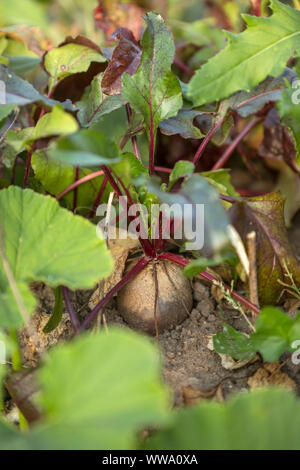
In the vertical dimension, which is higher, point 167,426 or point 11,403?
point 167,426

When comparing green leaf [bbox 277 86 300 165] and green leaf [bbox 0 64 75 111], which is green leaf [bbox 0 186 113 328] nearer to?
green leaf [bbox 0 64 75 111]

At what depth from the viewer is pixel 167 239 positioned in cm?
109

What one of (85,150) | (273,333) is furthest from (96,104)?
(273,333)

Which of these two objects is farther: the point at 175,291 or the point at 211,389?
the point at 175,291

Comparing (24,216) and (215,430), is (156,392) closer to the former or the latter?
(215,430)

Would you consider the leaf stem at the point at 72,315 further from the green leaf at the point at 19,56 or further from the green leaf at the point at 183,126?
the green leaf at the point at 19,56

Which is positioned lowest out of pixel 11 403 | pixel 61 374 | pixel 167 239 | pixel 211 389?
pixel 11 403

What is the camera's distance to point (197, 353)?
3.44 ft

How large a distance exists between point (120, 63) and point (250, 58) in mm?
310

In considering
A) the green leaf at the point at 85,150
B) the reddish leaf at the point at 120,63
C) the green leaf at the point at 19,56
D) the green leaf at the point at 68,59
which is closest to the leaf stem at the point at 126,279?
the green leaf at the point at 85,150
